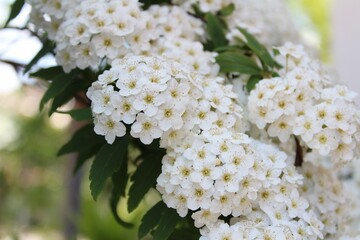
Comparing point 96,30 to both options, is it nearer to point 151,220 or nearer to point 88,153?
point 88,153

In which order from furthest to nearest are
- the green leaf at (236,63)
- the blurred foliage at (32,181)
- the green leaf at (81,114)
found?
the blurred foliage at (32,181) < the green leaf at (236,63) < the green leaf at (81,114)

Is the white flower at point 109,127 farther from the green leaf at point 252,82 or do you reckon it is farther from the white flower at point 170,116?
the green leaf at point 252,82

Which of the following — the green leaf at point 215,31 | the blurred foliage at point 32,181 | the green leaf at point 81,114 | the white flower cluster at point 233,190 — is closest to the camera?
the white flower cluster at point 233,190

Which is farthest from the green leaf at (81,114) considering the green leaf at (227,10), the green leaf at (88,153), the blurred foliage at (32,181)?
the blurred foliage at (32,181)

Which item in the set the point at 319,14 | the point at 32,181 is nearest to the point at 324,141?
the point at 319,14

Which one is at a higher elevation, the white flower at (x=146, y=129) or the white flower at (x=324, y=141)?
the white flower at (x=146, y=129)

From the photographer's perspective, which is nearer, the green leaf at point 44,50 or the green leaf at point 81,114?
the green leaf at point 81,114

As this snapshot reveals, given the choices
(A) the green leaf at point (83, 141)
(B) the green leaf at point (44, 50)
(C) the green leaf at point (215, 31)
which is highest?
(C) the green leaf at point (215, 31)
